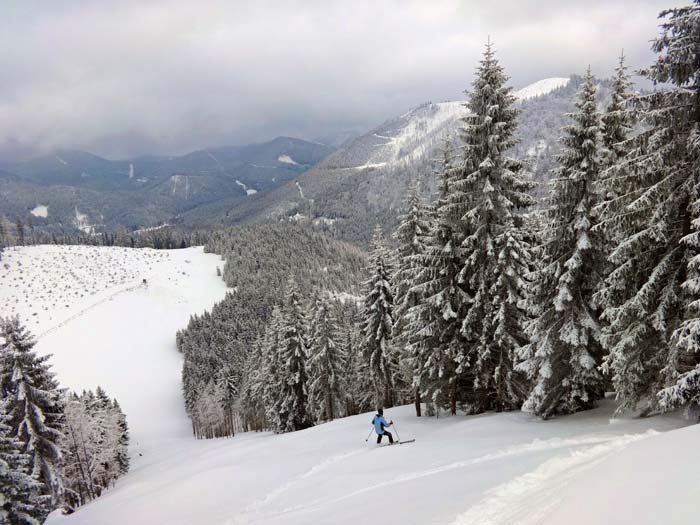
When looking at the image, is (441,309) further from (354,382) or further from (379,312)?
(354,382)

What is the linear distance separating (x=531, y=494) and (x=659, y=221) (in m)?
7.93

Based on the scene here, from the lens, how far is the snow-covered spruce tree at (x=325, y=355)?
37.0m

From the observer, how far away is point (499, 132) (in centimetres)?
1680

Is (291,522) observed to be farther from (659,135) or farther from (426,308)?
(659,135)

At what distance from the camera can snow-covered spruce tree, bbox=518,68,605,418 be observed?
13688 mm

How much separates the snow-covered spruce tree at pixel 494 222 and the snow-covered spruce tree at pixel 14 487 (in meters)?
19.8

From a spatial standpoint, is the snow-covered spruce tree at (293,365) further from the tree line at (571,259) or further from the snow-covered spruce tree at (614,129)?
the snow-covered spruce tree at (614,129)

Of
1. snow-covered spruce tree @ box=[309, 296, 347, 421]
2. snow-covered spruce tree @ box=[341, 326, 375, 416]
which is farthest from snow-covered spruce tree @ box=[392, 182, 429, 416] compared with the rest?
snow-covered spruce tree @ box=[341, 326, 375, 416]

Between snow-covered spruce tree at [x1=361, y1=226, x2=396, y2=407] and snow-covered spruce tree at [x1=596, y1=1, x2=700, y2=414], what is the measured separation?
18.1 meters

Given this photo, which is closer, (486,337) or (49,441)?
(486,337)

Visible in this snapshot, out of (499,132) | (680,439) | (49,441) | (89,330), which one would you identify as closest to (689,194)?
(680,439)

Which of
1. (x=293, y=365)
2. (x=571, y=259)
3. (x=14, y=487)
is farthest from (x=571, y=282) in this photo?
(x=293, y=365)

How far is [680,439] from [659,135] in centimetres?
789

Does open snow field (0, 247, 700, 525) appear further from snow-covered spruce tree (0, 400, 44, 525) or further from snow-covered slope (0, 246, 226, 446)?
snow-covered slope (0, 246, 226, 446)
